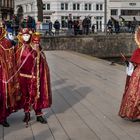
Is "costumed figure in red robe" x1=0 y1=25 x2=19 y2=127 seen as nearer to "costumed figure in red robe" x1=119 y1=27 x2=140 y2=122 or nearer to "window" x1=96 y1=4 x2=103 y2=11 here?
"costumed figure in red robe" x1=119 y1=27 x2=140 y2=122

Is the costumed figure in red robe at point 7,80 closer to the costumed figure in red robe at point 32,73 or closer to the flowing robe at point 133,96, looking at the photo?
the costumed figure in red robe at point 32,73

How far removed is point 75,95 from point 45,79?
432cm

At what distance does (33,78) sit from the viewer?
10.0 m

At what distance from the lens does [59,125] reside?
34.0ft

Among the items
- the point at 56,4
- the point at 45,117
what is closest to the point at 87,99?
the point at 45,117

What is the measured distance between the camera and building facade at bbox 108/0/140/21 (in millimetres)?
92688

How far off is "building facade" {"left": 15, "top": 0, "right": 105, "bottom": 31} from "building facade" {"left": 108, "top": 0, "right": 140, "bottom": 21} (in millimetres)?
1975

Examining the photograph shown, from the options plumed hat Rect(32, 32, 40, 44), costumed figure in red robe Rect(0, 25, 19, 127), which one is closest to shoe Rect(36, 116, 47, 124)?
costumed figure in red robe Rect(0, 25, 19, 127)

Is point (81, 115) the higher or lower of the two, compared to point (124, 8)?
lower

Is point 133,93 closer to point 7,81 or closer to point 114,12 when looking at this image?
point 7,81

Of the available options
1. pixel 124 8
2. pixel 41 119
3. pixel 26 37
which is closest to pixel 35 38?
pixel 26 37

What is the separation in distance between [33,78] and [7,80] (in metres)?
0.47

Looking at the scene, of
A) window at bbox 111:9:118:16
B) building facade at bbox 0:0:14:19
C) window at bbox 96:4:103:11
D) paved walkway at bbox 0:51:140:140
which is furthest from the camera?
building facade at bbox 0:0:14:19

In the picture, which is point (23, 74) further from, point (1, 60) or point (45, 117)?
point (45, 117)
